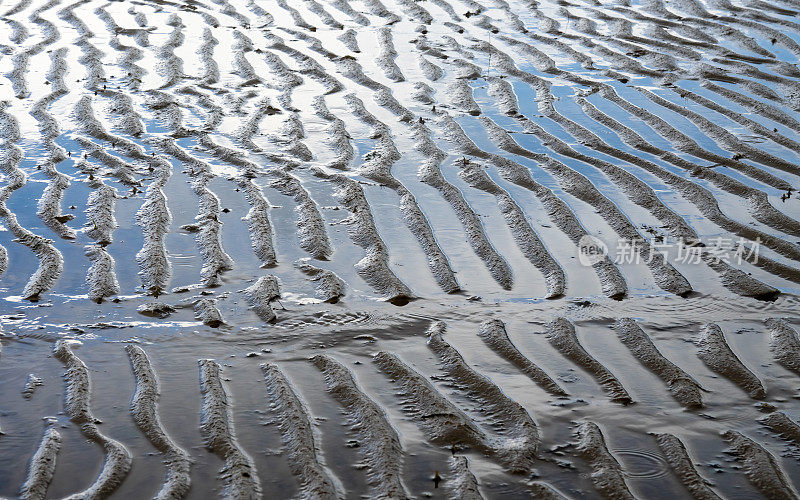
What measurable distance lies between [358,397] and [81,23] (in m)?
6.27

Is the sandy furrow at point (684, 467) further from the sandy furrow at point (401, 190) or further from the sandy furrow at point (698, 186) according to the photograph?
the sandy furrow at point (698, 186)

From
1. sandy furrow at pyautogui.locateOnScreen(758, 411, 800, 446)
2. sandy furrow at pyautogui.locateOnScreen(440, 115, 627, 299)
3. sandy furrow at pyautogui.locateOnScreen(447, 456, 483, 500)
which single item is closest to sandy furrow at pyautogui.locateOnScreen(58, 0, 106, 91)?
sandy furrow at pyautogui.locateOnScreen(440, 115, 627, 299)

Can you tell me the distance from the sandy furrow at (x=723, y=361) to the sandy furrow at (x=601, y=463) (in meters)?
0.64

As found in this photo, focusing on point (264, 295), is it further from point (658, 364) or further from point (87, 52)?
point (87, 52)

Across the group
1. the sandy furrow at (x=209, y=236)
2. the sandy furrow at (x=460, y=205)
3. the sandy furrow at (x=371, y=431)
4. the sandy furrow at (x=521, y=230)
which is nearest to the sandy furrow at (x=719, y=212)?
the sandy furrow at (x=521, y=230)

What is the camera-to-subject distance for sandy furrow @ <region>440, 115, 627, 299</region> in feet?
12.6

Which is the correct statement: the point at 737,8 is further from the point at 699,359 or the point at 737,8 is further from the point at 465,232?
the point at 699,359

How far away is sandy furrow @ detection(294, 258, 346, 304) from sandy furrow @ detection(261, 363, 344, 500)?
0.58m

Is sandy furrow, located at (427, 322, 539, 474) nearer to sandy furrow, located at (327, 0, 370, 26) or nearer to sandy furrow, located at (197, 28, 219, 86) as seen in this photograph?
sandy furrow, located at (197, 28, 219, 86)

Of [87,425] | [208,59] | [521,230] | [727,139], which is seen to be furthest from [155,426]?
[208,59]

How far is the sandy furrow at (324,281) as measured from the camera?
12.1 feet

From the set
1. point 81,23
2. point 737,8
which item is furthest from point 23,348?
point 737,8

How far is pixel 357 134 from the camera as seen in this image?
5.59 m

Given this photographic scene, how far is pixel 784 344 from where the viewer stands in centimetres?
334
